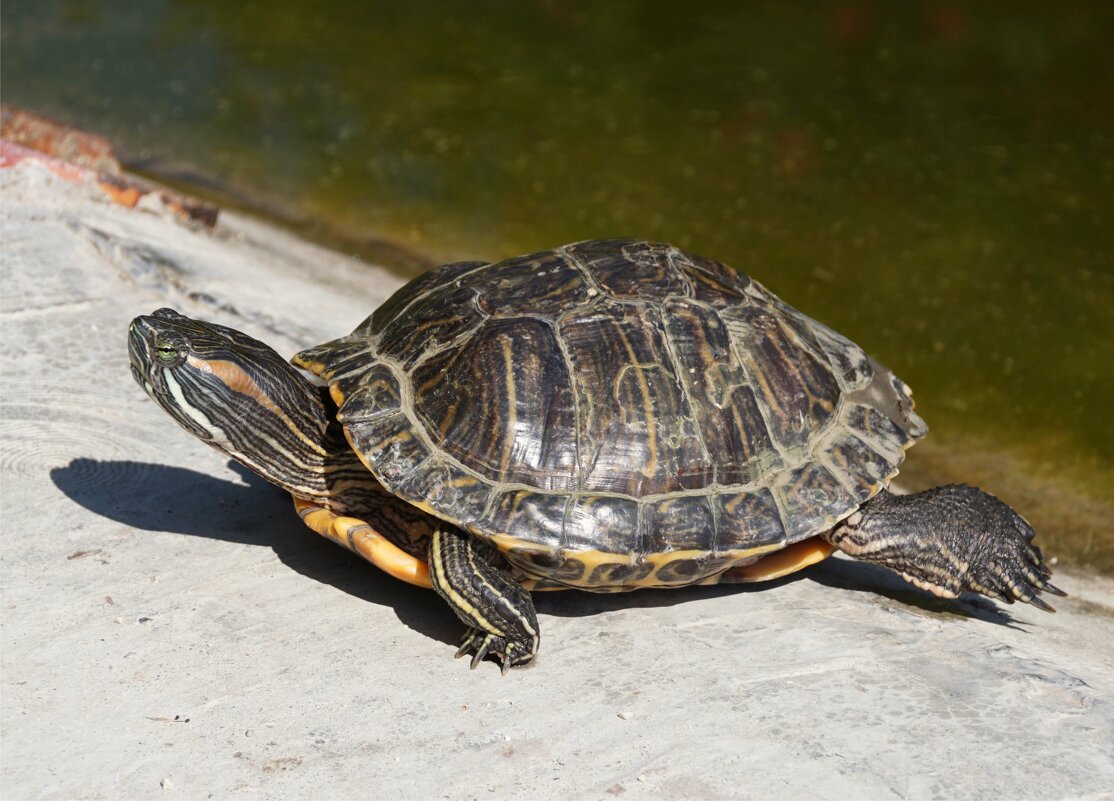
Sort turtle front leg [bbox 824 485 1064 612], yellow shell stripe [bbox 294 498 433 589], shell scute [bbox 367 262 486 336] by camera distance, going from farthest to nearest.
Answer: shell scute [bbox 367 262 486 336]
turtle front leg [bbox 824 485 1064 612]
yellow shell stripe [bbox 294 498 433 589]

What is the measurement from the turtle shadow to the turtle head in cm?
32

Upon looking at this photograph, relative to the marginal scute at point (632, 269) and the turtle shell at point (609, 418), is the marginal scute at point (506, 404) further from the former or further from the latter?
the marginal scute at point (632, 269)

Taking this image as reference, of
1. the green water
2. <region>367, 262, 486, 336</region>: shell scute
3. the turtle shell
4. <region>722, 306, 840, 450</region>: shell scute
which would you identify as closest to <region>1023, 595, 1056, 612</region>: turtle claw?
the turtle shell

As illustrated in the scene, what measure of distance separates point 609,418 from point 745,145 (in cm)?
631

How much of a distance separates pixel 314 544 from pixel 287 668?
2.97 ft

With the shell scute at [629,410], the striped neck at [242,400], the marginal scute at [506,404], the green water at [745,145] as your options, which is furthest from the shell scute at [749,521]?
the green water at [745,145]

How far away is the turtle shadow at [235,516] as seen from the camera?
4574mm

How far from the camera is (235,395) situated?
445 centimetres

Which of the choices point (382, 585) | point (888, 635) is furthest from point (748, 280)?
point (382, 585)

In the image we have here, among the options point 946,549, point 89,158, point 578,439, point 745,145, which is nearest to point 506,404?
point 578,439

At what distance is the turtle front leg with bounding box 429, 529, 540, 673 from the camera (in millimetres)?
4090

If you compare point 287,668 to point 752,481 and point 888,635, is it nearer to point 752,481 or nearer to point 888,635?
point 752,481

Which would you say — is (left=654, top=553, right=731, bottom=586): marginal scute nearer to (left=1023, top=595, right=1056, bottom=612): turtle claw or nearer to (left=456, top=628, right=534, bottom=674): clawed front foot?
(left=456, top=628, right=534, bottom=674): clawed front foot

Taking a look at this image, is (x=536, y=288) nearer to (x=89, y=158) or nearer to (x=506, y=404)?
(x=506, y=404)
